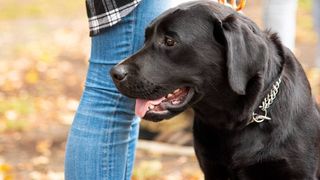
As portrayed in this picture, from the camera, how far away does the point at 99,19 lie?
298 centimetres

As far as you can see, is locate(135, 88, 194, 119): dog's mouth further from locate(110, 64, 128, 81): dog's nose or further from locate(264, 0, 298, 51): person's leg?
locate(264, 0, 298, 51): person's leg

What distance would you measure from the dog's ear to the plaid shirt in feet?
1.41

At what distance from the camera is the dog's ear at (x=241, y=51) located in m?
2.84

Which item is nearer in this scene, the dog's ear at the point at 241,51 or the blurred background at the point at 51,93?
the dog's ear at the point at 241,51

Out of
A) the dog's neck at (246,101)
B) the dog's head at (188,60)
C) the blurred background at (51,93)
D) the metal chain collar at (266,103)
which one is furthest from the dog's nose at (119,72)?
the blurred background at (51,93)

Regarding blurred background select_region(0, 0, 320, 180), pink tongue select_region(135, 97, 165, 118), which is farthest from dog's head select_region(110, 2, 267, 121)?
blurred background select_region(0, 0, 320, 180)

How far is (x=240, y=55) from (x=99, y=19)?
0.67 metres

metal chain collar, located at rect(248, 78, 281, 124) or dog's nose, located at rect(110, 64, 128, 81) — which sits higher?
dog's nose, located at rect(110, 64, 128, 81)

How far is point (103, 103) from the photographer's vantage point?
3072 millimetres

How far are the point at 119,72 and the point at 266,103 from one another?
73cm

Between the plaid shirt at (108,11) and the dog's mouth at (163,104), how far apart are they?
0.39 m

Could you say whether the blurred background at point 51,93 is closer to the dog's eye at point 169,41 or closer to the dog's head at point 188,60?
the dog's head at point 188,60

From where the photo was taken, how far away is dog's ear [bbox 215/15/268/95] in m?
2.84

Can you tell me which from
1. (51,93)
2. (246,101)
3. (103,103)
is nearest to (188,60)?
(246,101)
